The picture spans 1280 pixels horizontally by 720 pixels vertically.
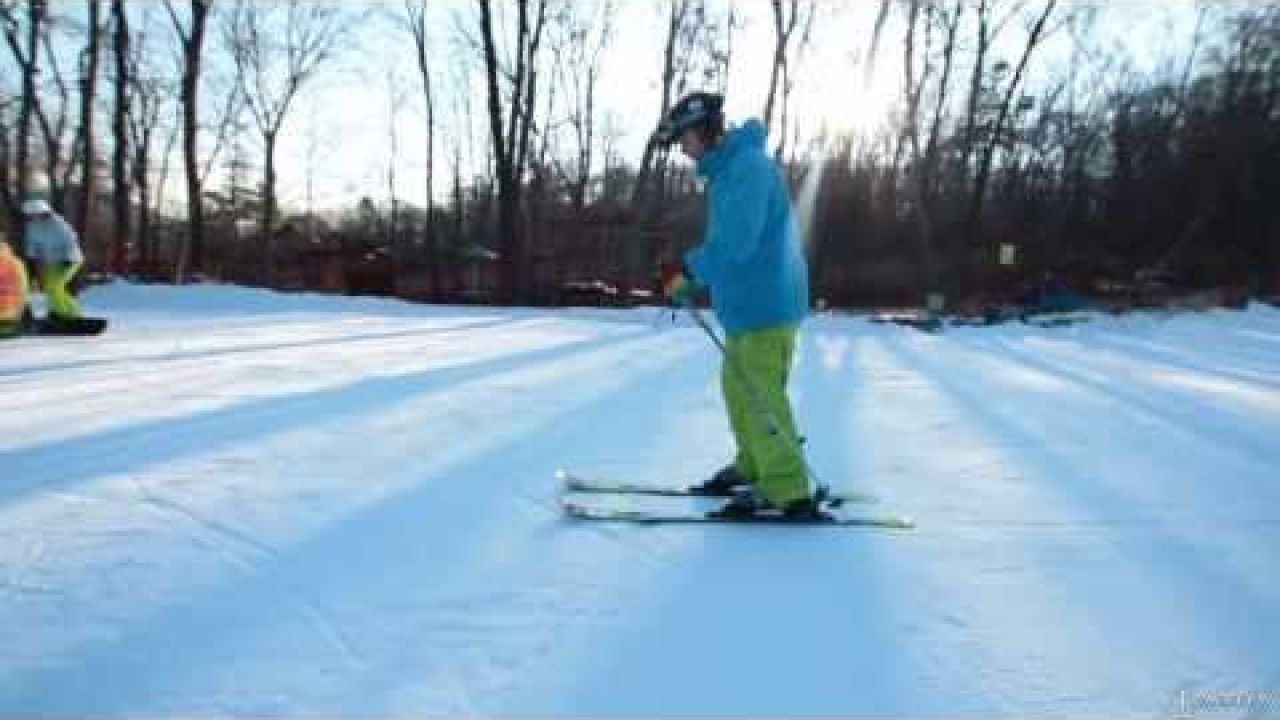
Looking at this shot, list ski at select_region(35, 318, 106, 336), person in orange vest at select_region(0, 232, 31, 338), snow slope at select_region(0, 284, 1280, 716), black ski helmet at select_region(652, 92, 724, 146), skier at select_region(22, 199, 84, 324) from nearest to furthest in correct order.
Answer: snow slope at select_region(0, 284, 1280, 716)
black ski helmet at select_region(652, 92, 724, 146)
person in orange vest at select_region(0, 232, 31, 338)
ski at select_region(35, 318, 106, 336)
skier at select_region(22, 199, 84, 324)

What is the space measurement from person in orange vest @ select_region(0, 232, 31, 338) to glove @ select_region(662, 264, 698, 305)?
25.2 ft

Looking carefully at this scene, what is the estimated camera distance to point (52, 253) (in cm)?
900

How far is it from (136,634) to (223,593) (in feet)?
0.94

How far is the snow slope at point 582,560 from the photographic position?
6.78 ft

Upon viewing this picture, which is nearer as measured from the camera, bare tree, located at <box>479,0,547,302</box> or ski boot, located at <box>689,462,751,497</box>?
ski boot, located at <box>689,462,751,497</box>

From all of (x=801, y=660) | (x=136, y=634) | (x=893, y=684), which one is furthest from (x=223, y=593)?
(x=893, y=684)

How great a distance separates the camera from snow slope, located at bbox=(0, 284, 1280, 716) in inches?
81.4

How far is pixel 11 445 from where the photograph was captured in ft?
13.1

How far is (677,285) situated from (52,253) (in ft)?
26.7

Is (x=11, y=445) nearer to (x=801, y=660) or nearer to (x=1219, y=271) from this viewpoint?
(x=801, y=660)

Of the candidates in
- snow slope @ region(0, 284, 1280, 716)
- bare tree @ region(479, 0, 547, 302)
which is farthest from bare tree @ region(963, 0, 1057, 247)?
snow slope @ region(0, 284, 1280, 716)

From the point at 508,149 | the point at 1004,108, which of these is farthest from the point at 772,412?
the point at 1004,108

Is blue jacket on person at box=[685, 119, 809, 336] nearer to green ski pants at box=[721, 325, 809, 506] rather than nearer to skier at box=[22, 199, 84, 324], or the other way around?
green ski pants at box=[721, 325, 809, 506]

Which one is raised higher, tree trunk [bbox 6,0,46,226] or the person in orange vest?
tree trunk [bbox 6,0,46,226]
